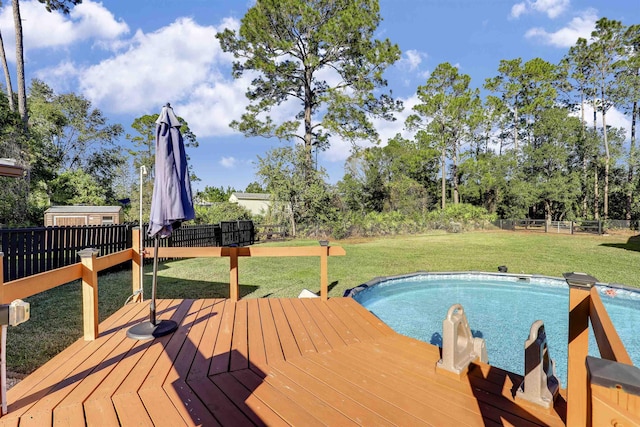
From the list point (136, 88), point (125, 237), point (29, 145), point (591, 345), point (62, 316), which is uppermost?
point (136, 88)

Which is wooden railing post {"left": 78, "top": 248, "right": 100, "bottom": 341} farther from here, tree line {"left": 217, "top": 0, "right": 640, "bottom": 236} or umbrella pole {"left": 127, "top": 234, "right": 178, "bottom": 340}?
tree line {"left": 217, "top": 0, "right": 640, "bottom": 236}

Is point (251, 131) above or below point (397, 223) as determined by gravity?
above

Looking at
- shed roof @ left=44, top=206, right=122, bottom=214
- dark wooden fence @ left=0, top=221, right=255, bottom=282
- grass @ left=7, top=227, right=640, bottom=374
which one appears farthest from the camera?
shed roof @ left=44, top=206, right=122, bottom=214

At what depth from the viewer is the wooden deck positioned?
6.10ft

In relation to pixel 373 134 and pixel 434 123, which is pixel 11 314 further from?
pixel 434 123

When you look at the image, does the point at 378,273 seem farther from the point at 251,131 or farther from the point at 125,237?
the point at 251,131

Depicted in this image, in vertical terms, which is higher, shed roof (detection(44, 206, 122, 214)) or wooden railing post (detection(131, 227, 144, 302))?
shed roof (detection(44, 206, 122, 214))

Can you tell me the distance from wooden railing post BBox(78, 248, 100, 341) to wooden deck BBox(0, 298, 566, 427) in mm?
202

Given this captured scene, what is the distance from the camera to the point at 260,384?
2232 mm

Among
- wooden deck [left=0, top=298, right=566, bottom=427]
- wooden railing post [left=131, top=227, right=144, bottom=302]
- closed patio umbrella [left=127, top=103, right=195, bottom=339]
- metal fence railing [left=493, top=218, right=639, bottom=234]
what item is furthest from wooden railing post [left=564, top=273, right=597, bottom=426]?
metal fence railing [left=493, top=218, right=639, bottom=234]

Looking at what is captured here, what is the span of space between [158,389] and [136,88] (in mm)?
23922

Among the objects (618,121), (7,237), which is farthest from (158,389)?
(618,121)

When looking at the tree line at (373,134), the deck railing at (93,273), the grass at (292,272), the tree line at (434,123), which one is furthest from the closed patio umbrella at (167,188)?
the tree line at (434,123)

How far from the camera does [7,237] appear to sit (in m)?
5.29
